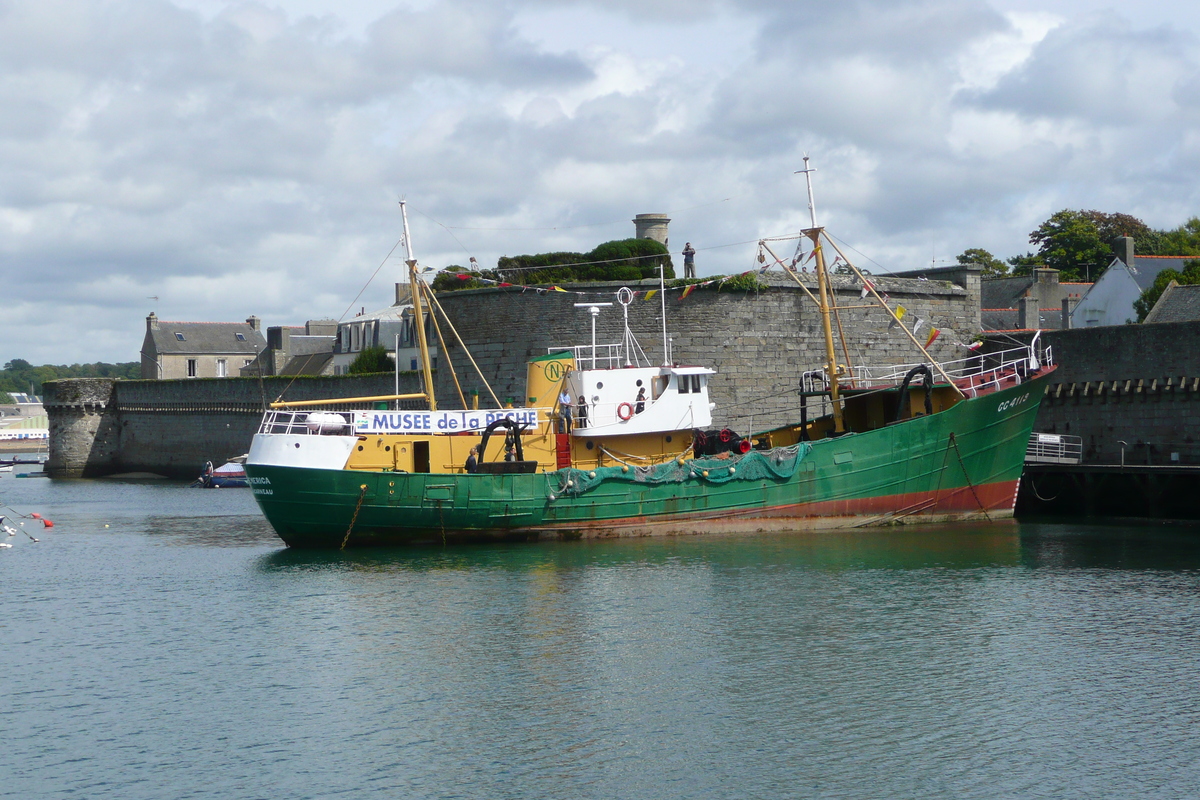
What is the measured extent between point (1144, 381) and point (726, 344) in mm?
10679

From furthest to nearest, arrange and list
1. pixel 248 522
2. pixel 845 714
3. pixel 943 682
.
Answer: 1. pixel 248 522
2. pixel 943 682
3. pixel 845 714

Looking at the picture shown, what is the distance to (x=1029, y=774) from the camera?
11.7 metres

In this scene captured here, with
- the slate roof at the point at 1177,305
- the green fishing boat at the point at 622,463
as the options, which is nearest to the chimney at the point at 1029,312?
the slate roof at the point at 1177,305

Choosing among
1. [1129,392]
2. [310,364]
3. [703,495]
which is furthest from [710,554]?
[310,364]

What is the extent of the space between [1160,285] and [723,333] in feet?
56.5

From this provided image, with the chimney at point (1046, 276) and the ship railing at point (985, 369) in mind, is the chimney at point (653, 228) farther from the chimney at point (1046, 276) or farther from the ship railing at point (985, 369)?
the chimney at point (1046, 276)

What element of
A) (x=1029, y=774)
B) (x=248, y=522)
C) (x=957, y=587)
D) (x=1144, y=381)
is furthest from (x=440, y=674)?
(x=1144, y=381)

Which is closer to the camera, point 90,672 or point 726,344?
point 90,672

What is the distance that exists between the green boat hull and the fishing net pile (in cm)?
8

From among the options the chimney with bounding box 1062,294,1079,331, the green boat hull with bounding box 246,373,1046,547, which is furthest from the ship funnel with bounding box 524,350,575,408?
the chimney with bounding box 1062,294,1079,331

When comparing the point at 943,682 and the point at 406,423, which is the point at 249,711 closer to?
the point at 943,682

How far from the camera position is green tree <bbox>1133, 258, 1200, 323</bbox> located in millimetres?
42500

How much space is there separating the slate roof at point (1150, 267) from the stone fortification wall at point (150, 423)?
3383 centimetres

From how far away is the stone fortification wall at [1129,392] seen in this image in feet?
98.0
